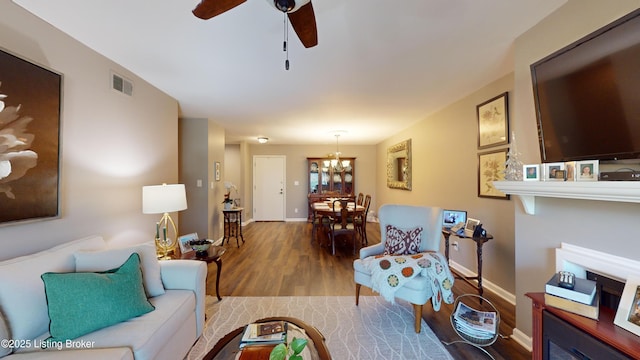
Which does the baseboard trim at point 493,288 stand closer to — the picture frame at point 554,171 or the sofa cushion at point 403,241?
the sofa cushion at point 403,241

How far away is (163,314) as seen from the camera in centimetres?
153

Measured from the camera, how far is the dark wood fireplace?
105 centimetres

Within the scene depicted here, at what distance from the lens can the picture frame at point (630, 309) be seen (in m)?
1.08

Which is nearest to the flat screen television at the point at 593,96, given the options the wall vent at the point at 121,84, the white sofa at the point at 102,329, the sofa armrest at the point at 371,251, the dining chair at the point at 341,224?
the sofa armrest at the point at 371,251

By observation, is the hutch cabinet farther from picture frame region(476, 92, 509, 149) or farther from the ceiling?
picture frame region(476, 92, 509, 149)

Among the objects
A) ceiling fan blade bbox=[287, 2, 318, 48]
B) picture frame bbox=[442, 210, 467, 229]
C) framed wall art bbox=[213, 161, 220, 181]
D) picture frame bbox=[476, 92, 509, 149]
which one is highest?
ceiling fan blade bbox=[287, 2, 318, 48]

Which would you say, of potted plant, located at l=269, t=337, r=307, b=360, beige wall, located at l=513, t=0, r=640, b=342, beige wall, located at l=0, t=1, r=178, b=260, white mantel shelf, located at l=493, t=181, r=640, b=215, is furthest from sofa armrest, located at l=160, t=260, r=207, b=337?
beige wall, located at l=513, t=0, r=640, b=342

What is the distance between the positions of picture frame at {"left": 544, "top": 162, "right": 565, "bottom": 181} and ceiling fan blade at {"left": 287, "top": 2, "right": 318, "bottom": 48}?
170 cm

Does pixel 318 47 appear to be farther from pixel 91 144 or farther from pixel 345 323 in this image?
pixel 345 323

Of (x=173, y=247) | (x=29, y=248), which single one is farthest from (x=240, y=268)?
(x=29, y=248)

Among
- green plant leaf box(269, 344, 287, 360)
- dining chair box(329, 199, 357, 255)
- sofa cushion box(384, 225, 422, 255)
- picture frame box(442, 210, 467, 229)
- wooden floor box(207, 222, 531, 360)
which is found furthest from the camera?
dining chair box(329, 199, 357, 255)

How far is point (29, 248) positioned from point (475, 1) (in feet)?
11.0

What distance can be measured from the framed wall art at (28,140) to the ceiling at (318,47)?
0.45 m

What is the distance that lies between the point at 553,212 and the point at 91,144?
3655 mm
